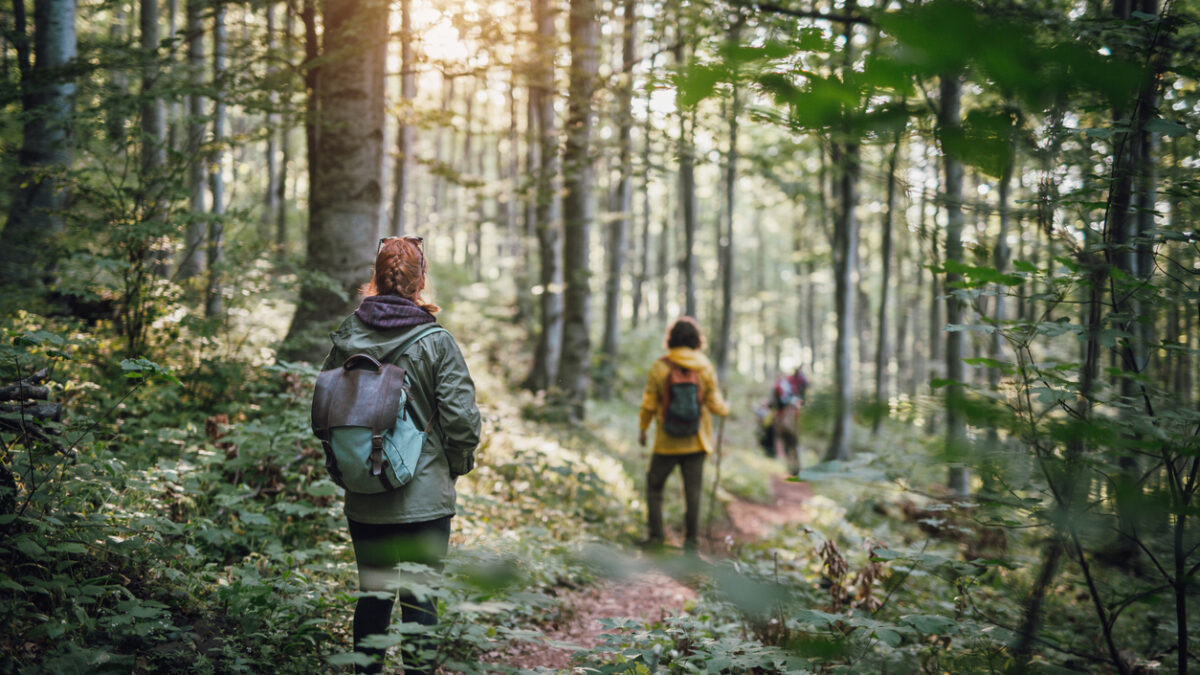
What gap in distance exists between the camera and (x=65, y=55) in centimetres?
705

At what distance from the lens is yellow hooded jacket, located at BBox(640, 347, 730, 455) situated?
631 cm

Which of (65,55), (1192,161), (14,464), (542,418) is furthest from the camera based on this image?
(542,418)

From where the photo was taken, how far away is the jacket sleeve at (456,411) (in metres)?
2.99

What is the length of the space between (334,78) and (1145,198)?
6.43 metres

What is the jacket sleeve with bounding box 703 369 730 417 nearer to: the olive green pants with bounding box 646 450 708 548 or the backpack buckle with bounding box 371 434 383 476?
the olive green pants with bounding box 646 450 708 548

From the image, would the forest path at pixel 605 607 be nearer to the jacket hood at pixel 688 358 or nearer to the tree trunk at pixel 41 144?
the jacket hood at pixel 688 358

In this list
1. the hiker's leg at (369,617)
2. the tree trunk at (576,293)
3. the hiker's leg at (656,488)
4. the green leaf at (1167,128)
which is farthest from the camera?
the tree trunk at (576,293)

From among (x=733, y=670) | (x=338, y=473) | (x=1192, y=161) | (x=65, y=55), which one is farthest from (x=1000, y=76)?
(x=65, y=55)

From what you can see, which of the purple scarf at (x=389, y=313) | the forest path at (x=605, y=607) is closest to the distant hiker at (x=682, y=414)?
the forest path at (x=605, y=607)

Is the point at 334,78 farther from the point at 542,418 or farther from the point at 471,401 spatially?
the point at 542,418

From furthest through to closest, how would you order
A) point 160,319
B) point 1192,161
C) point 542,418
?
point 542,418 → point 160,319 → point 1192,161

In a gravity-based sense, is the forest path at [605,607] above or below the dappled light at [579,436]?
below

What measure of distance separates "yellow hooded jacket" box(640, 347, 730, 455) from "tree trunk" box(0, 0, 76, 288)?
18.0ft

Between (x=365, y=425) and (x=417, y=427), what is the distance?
0.95 ft
